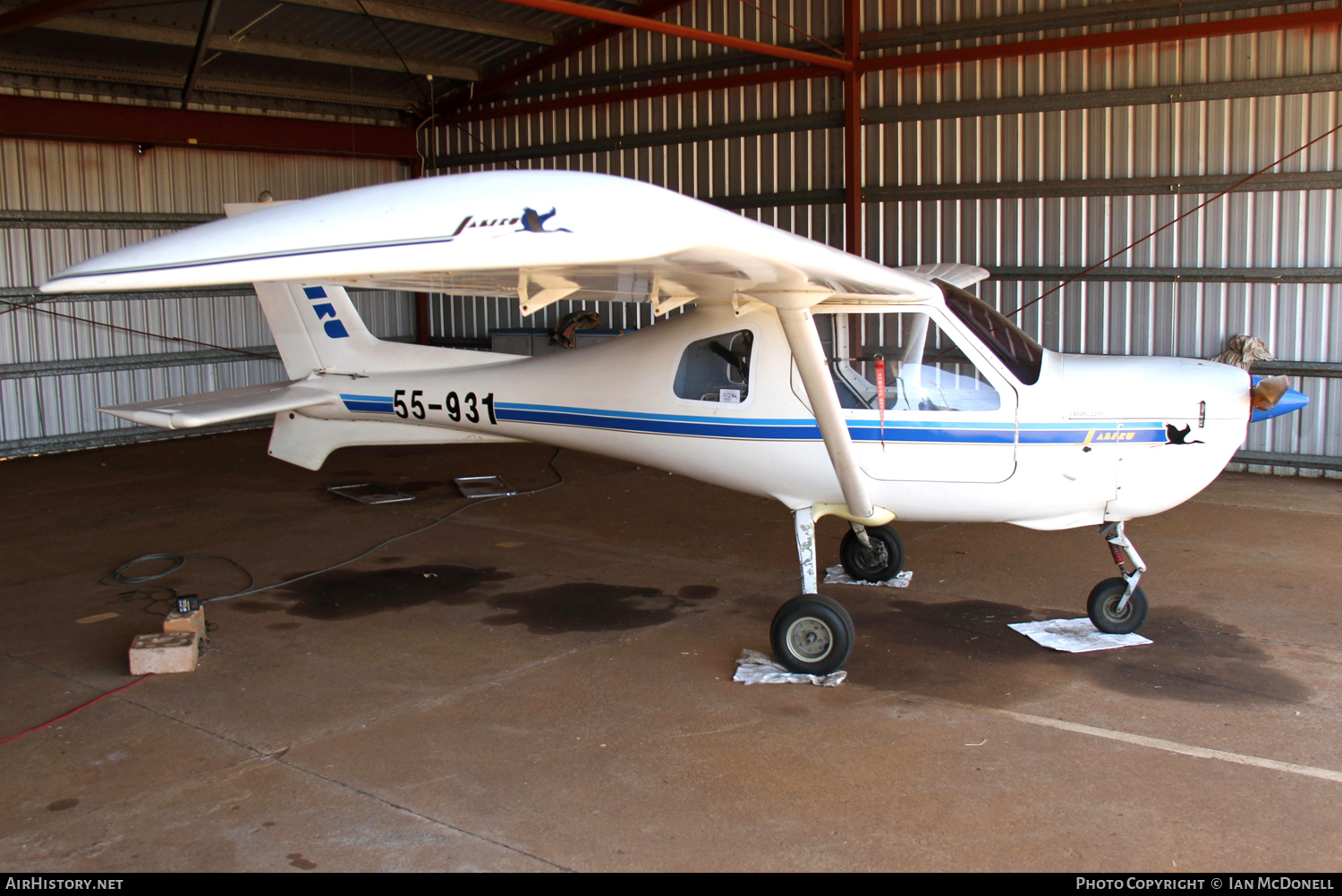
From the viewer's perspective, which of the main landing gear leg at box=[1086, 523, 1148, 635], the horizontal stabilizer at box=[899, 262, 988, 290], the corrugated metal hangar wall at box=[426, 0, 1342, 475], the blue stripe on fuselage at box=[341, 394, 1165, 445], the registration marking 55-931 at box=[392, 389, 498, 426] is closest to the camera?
the blue stripe on fuselage at box=[341, 394, 1165, 445]

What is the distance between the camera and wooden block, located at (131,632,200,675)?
236 inches

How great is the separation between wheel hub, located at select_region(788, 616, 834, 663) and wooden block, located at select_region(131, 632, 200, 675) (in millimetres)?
3365

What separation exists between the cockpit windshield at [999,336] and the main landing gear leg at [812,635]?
5.51 feet

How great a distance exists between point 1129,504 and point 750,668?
89.6 inches

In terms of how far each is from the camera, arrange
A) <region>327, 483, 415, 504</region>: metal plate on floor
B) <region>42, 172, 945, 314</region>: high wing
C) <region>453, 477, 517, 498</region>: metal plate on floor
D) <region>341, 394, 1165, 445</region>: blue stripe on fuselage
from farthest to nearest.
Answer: <region>453, 477, 517, 498</region>: metal plate on floor < <region>327, 483, 415, 504</region>: metal plate on floor < <region>341, 394, 1165, 445</region>: blue stripe on fuselage < <region>42, 172, 945, 314</region>: high wing

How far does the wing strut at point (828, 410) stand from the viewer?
5379 mm

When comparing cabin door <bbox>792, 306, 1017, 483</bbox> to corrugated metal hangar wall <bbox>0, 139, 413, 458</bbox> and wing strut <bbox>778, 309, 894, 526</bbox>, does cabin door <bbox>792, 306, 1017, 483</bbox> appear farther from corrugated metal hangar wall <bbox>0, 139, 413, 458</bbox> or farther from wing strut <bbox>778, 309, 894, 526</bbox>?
corrugated metal hangar wall <bbox>0, 139, 413, 458</bbox>

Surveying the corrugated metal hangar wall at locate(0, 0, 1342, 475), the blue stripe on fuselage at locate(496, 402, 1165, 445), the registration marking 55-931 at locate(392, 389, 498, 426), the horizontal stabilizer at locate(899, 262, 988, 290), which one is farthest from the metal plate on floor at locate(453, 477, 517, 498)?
the horizontal stabilizer at locate(899, 262, 988, 290)

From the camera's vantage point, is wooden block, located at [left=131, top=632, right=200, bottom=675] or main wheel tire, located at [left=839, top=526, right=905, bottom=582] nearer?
wooden block, located at [left=131, top=632, right=200, bottom=675]

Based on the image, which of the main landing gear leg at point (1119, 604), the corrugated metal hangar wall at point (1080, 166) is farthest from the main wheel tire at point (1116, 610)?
the corrugated metal hangar wall at point (1080, 166)

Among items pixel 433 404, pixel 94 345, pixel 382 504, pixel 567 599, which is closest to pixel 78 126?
pixel 94 345

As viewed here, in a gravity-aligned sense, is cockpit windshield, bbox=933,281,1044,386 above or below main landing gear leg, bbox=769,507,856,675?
above

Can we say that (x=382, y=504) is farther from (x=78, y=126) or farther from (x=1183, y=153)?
(x=1183, y=153)

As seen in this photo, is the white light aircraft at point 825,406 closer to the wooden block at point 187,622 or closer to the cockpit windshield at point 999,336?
the cockpit windshield at point 999,336
